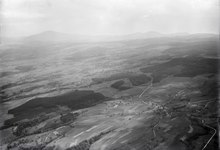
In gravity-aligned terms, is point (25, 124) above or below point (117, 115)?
below

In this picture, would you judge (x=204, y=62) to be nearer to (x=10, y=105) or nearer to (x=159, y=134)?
(x=159, y=134)

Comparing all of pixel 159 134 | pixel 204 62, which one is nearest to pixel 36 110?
pixel 159 134

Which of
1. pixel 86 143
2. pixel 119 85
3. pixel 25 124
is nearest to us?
pixel 86 143

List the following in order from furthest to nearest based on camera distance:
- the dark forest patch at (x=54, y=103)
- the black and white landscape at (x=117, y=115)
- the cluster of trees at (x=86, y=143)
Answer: the dark forest patch at (x=54, y=103) < the black and white landscape at (x=117, y=115) < the cluster of trees at (x=86, y=143)

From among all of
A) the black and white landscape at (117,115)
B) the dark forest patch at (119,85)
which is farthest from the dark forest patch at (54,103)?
the dark forest patch at (119,85)

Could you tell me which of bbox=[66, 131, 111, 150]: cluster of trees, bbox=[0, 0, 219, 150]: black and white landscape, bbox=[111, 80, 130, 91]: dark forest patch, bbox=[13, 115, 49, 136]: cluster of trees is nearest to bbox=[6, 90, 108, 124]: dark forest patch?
bbox=[0, 0, 219, 150]: black and white landscape

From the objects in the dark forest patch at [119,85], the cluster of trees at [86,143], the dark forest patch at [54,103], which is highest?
the cluster of trees at [86,143]

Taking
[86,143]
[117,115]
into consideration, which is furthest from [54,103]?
[86,143]

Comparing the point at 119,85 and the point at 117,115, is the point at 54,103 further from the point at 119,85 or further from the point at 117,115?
the point at 119,85

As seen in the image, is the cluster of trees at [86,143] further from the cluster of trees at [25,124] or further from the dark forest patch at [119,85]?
the dark forest patch at [119,85]

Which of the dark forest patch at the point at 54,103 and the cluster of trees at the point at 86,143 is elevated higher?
the cluster of trees at the point at 86,143

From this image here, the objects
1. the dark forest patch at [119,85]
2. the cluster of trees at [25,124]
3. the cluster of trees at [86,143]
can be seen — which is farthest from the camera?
the dark forest patch at [119,85]
